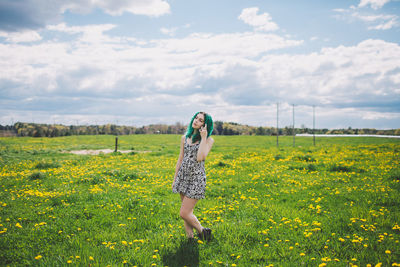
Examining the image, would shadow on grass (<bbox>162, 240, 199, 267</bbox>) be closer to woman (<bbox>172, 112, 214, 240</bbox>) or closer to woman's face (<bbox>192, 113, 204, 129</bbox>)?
woman (<bbox>172, 112, 214, 240</bbox>)

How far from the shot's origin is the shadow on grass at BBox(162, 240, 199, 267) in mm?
4496

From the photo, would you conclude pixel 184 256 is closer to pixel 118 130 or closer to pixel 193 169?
pixel 193 169

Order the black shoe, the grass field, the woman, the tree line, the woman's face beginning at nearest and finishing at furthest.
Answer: the grass field < the woman < the woman's face < the black shoe < the tree line

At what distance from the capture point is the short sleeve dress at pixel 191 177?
4918 millimetres

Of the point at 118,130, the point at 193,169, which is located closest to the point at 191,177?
the point at 193,169

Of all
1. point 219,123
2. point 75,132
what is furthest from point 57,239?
point 219,123

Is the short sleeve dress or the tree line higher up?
the tree line

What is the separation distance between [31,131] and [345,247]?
115268 millimetres

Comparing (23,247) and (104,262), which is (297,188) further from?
(23,247)

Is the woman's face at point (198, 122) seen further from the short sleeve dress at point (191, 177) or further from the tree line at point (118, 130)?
the tree line at point (118, 130)

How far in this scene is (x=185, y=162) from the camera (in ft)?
16.9

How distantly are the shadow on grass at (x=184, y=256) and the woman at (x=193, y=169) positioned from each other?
0.27 metres

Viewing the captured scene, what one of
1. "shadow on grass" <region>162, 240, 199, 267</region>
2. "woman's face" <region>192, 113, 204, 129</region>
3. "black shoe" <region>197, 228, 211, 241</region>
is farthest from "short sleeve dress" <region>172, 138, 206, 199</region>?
"shadow on grass" <region>162, 240, 199, 267</region>

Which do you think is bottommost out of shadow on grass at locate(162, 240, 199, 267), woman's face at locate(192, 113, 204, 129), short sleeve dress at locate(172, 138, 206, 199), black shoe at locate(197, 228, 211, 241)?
shadow on grass at locate(162, 240, 199, 267)
